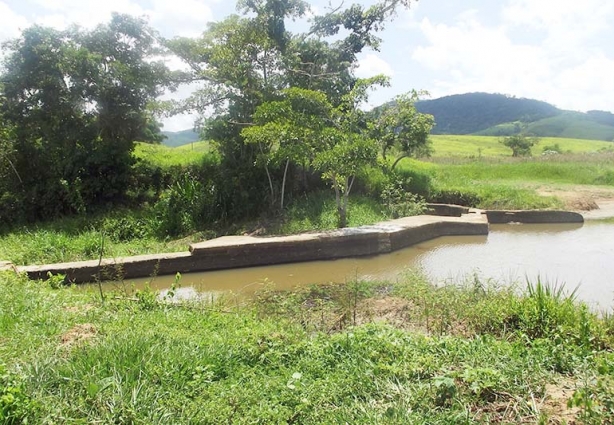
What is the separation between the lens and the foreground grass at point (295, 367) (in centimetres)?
268

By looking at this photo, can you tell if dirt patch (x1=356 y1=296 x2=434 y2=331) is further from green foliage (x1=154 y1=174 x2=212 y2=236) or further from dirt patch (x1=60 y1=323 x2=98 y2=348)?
green foliage (x1=154 y1=174 x2=212 y2=236)

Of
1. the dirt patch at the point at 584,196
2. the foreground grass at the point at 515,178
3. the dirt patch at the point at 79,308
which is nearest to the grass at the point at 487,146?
the foreground grass at the point at 515,178

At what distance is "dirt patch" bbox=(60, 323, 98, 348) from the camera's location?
357 centimetres

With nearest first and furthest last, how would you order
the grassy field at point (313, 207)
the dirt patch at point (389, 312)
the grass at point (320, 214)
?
the dirt patch at point (389, 312) → the grassy field at point (313, 207) → the grass at point (320, 214)

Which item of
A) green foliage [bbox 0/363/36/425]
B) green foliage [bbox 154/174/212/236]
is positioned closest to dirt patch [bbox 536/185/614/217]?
green foliage [bbox 154/174/212/236]

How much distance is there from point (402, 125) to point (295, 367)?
448 inches

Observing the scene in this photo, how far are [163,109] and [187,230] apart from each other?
3753mm

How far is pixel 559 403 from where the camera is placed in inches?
109

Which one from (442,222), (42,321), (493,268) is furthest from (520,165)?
(42,321)

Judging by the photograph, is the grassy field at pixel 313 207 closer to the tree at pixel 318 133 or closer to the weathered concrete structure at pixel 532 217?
the weathered concrete structure at pixel 532 217

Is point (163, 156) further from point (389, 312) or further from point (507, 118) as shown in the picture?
point (507, 118)

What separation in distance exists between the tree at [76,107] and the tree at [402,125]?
6.55 metres

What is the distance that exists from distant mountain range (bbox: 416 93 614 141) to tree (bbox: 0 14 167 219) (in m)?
61.6

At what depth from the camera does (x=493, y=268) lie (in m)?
7.94
